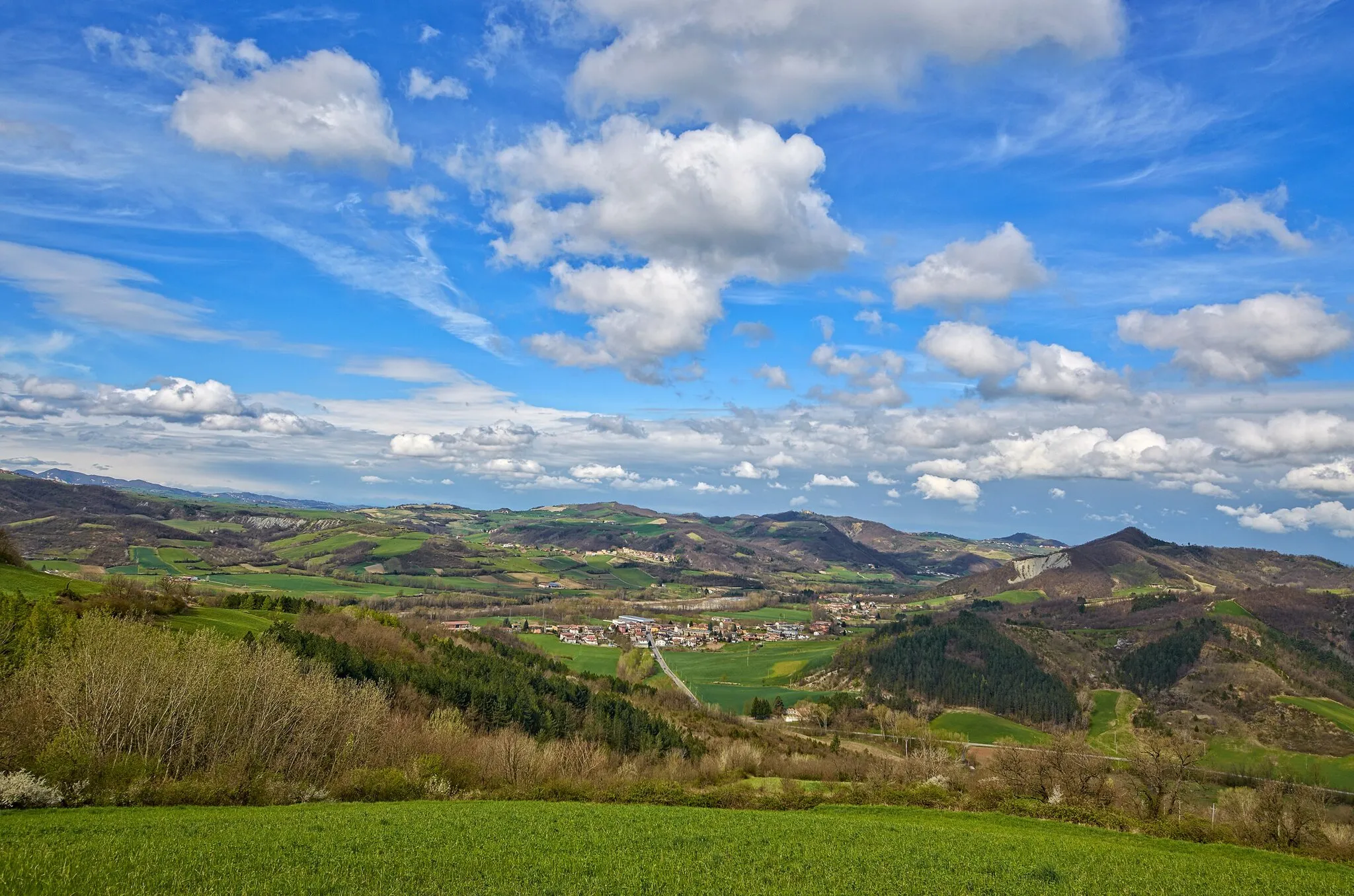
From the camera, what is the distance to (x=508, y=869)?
21.7 metres

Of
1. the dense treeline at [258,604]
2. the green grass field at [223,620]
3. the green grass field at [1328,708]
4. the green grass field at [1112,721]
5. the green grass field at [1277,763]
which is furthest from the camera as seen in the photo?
the green grass field at [1328,708]

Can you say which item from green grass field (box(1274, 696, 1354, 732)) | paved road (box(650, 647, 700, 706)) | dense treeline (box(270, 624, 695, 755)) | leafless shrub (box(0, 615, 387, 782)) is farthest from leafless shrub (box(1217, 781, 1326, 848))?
green grass field (box(1274, 696, 1354, 732))

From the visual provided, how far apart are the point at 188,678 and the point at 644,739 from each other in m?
55.4

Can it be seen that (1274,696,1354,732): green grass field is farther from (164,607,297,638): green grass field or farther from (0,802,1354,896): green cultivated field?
(164,607,297,638): green grass field

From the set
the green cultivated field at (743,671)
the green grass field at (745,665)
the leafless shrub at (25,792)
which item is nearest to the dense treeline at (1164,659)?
the green grass field at (745,665)

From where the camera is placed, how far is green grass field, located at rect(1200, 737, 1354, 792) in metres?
115

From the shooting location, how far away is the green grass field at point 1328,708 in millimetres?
139750

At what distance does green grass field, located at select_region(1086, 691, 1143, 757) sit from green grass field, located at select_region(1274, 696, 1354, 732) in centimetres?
2852

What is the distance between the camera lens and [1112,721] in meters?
151

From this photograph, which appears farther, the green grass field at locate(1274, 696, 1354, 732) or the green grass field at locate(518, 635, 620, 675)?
the green grass field at locate(518, 635, 620, 675)

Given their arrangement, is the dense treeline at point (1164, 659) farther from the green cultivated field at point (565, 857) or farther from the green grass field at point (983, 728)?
the green cultivated field at point (565, 857)

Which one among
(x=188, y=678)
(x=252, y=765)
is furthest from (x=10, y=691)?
(x=252, y=765)

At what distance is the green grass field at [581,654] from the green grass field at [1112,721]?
101 m

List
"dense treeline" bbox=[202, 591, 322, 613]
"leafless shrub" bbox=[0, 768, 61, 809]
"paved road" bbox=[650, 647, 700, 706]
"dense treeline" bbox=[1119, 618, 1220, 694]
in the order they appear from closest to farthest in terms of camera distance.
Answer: "leafless shrub" bbox=[0, 768, 61, 809] < "dense treeline" bbox=[202, 591, 322, 613] < "paved road" bbox=[650, 647, 700, 706] < "dense treeline" bbox=[1119, 618, 1220, 694]
